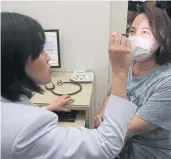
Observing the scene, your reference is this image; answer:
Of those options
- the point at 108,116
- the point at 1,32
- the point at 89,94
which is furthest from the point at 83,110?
the point at 1,32

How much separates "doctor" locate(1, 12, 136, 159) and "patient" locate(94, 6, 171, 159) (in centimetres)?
44

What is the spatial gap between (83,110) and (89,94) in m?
0.14

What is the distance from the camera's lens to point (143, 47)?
48.0 inches

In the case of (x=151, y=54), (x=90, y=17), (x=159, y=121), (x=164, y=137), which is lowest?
(x=164, y=137)

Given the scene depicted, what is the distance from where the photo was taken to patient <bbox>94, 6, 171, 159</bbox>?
1128mm

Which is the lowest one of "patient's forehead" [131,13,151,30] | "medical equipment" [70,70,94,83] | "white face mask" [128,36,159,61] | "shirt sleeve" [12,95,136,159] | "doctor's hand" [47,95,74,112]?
"doctor's hand" [47,95,74,112]

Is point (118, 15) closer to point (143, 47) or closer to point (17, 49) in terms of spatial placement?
point (143, 47)

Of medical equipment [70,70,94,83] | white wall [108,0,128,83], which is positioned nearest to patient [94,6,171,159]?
medical equipment [70,70,94,83]

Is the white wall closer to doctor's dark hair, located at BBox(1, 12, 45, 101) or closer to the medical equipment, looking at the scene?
the medical equipment

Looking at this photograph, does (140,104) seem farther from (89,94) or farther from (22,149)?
(22,149)

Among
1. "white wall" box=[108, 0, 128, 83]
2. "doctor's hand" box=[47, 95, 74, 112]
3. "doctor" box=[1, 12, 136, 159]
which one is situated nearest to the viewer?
"doctor" box=[1, 12, 136, 159]

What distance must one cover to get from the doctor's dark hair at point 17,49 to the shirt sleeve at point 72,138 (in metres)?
0.14

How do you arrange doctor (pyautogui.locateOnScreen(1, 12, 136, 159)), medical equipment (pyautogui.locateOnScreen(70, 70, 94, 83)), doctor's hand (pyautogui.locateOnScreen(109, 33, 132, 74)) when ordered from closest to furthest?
doctor (pyautogui.locateOnScreen(1, 12, 136, 159)) → doctor's hand (pyautogui.locateOnScreen(109, 33, 132, 74)) → medical equipment (pyautogui.locateOnScreen(70, 70, 94, 83))

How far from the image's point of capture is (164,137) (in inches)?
A: 47.2
